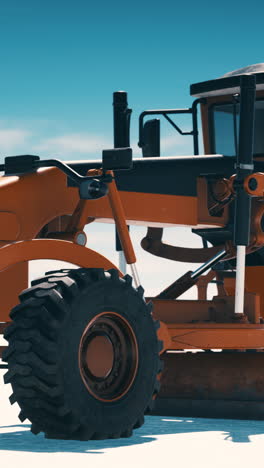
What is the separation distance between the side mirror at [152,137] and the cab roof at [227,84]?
825mm

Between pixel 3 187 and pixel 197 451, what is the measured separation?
293cm

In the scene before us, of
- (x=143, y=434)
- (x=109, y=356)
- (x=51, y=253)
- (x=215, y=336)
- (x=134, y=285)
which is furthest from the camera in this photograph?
(x=215, y=336)

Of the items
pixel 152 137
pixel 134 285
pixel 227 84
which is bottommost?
pixel 134 285

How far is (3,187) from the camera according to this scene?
9.99 metres

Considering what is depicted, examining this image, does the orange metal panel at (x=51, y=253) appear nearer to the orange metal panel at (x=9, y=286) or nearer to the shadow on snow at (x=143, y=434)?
the orange metal panel at (x=9, y=286)

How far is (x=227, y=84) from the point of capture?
42.1 feet

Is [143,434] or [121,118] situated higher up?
[121,118]

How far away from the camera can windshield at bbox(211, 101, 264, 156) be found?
41.3ft

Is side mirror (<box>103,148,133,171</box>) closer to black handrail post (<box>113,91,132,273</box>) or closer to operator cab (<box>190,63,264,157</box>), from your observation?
black handrail post (<box>113,91,132,273</box>)

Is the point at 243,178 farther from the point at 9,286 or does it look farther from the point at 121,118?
the point at 9,286

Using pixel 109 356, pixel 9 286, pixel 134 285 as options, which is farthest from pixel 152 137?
pixel 109 356

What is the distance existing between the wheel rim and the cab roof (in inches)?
171

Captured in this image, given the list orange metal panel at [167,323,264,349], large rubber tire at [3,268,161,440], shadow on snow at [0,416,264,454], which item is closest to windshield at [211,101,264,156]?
orange metal panel at [167,323,264,349]

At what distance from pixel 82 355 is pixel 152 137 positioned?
14.2 feet
